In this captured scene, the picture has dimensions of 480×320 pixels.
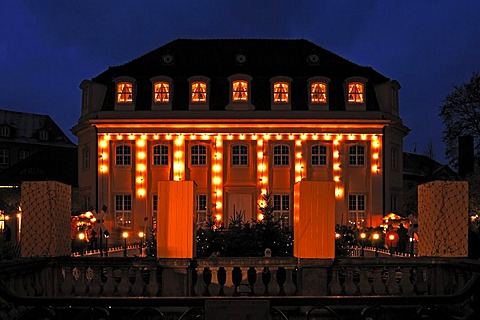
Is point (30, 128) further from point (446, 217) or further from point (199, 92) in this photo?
point (446, 217)

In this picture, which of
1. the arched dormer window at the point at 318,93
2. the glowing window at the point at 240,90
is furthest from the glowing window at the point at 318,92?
the glowing window at the point at 240,90

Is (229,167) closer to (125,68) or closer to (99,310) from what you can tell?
(125,68)

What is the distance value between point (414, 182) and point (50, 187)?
173 ft

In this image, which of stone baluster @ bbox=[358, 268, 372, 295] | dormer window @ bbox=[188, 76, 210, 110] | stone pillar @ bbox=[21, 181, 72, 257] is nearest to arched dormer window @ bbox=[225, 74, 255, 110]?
dormer window @ bbox=[188, 76, 210, 110]

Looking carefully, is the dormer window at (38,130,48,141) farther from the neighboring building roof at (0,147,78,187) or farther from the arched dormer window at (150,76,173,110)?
the arched dormer window at (150,76,173,110)

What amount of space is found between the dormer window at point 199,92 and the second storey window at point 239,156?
3.23m

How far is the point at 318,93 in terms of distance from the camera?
3938cm

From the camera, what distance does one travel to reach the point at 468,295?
4930 millimetres

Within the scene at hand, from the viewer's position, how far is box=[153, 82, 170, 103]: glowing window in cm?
→ 3906

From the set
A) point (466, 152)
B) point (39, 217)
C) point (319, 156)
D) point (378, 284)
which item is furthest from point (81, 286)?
point (466, 152)

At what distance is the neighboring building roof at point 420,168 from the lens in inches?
2343

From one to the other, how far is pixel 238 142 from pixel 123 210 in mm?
8432

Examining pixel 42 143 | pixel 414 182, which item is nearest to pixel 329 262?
pixel 414 182

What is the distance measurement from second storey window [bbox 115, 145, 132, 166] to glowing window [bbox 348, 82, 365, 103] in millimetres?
14396
